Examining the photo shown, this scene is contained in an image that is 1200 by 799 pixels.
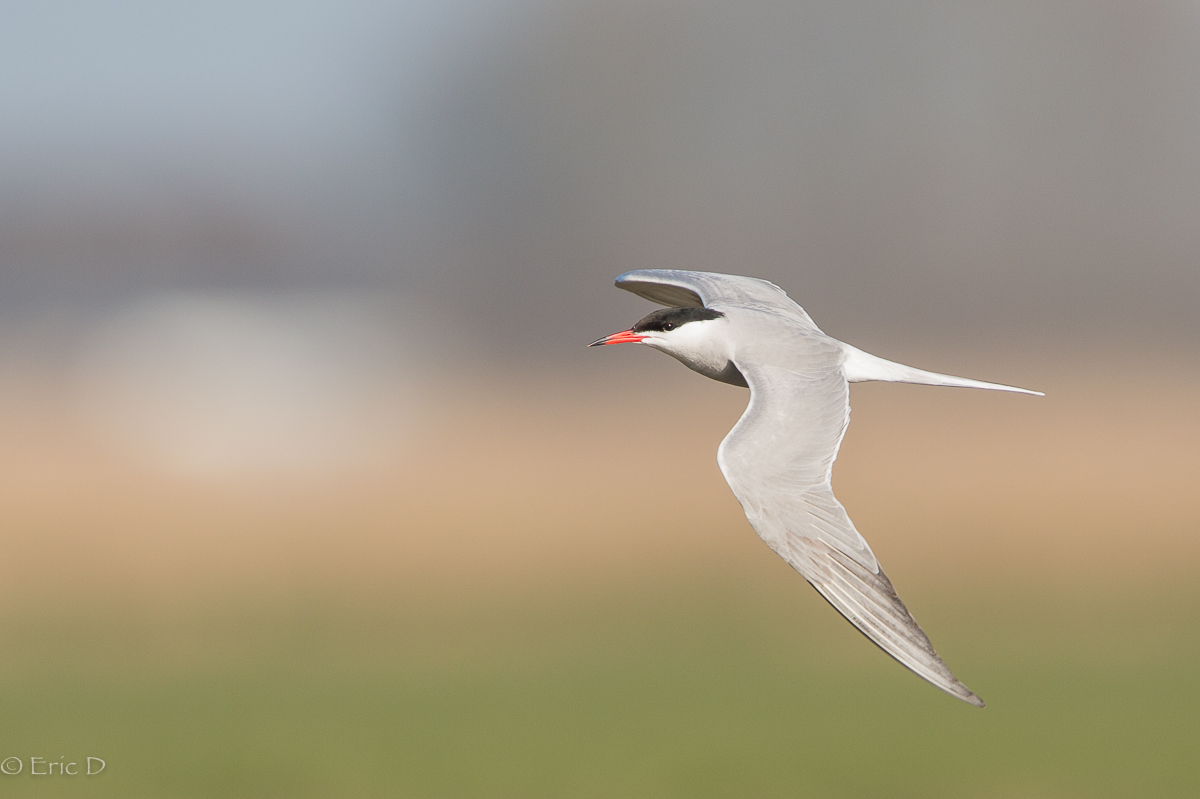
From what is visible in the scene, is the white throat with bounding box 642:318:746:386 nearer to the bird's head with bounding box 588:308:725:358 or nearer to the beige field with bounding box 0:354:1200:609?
the bird's head with bounding box 588:308:725:358

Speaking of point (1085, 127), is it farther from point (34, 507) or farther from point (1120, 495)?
point (34, 507)

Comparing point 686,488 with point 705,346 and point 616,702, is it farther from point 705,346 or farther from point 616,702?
point 705,346

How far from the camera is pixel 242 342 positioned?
1357 inches

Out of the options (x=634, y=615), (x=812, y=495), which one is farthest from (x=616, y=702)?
(x=812, y=495)

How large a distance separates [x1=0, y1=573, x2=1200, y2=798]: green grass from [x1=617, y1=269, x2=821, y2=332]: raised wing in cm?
1035

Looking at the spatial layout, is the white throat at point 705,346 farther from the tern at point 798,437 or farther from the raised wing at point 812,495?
the raised wing at point 812,495

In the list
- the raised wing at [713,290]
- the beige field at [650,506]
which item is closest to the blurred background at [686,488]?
the beige field at [650,506]

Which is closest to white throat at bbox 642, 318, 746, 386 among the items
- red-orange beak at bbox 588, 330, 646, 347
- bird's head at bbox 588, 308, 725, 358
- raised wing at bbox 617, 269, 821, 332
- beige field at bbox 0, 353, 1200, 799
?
bird's head at bbox 588, 308, 725, 358

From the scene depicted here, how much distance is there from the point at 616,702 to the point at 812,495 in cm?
1717

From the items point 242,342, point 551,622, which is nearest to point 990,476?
point 551,622

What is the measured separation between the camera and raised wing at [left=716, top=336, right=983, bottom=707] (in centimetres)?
349

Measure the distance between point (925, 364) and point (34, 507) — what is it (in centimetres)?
1339

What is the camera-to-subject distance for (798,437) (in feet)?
13.0

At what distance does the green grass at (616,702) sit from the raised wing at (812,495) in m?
11.4
